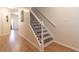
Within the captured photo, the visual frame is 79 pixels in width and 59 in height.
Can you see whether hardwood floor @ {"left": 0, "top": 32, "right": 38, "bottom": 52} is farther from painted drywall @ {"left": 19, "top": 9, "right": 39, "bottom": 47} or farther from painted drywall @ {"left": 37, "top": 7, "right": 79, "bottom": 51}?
painted drywall @ {"left": 37, "top": 7, "right": 79, "bottom": 51}

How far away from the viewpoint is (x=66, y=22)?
248 centimetres

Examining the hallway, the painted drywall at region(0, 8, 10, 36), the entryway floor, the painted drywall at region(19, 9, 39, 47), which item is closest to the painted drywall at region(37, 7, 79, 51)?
the hallway

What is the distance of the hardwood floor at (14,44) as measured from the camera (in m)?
2.47

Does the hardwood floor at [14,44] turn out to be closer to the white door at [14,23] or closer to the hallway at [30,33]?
the hallway at [30,33]

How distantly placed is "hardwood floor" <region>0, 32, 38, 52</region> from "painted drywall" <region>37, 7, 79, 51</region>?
1.97 feet

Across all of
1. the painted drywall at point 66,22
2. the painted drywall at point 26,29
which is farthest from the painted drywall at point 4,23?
the painted drywall at point 66,22

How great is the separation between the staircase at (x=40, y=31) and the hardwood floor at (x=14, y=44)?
24 cm

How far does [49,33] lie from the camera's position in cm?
252

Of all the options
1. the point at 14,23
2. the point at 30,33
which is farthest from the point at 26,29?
the point at 14,23

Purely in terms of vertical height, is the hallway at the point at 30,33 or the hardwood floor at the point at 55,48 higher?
the hallway at the point at 30,33

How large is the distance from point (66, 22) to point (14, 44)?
3.51 ft
